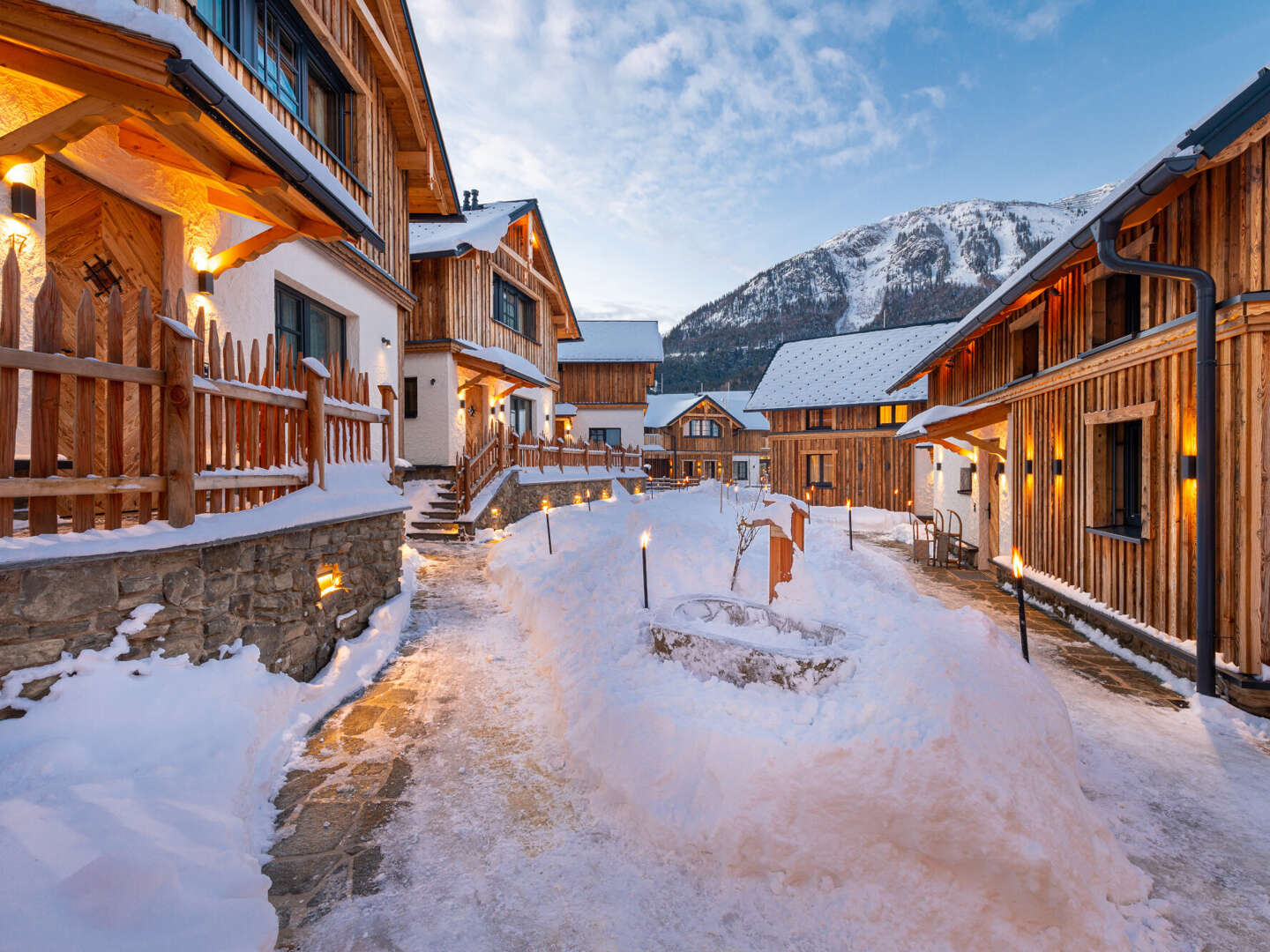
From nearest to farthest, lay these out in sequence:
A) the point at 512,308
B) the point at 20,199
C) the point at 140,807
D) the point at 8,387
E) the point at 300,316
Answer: the point at 140,807, the point at 8,387, the point at 20,199, the point at 300,316, the point at 512,308

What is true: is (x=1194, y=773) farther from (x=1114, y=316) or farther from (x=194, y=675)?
(x=194, y=675)

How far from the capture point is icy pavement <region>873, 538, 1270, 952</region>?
2.83m

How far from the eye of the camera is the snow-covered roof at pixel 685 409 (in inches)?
1586

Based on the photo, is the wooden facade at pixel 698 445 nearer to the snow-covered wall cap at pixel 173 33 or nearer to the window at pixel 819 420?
the window at pixel 819 420

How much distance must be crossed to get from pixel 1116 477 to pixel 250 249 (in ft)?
36.7

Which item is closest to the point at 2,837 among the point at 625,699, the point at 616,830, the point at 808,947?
the point at 616,830

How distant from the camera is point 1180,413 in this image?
5.58 metres

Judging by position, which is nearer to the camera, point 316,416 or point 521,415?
point 316,416

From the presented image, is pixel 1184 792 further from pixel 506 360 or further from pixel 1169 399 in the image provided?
pixel 506 360

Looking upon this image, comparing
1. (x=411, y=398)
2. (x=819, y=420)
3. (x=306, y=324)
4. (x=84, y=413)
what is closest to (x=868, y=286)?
(x=819, y=420)

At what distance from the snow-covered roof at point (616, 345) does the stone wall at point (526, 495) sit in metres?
13.0

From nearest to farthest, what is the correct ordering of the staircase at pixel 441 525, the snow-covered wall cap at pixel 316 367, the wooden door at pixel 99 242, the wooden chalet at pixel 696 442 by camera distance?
the snow-covered wall cap at pixel 316 367, the wooden door at pixel 99 242, the staircase at pixel 441 525, the wooden chalet at pixel 696 442

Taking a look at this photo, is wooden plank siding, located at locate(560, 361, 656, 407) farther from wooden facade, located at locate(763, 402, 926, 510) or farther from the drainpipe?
the drainpipe

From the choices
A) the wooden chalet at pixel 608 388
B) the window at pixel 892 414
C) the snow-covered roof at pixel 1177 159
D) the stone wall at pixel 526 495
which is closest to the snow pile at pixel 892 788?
the snow-covered roof at pixel 1177 159
